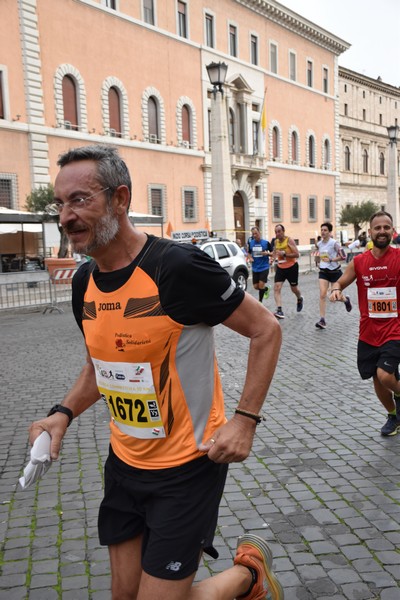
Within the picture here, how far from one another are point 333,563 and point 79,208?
223 cm

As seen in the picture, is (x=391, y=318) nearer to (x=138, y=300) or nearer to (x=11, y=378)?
(x=138, y=300)

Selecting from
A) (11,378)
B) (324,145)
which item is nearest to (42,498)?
(11,378)

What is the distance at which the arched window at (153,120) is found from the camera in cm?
3422

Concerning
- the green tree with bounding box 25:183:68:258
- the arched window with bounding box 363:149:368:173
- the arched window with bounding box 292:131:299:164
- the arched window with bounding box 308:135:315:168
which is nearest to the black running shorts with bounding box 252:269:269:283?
the green tree with bounding box 25:183:68:258

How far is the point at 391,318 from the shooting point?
516 cm

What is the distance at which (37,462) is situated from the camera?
226cm

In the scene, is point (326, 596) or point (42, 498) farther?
point (42, 498)

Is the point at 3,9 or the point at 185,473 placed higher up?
the point at 3,9

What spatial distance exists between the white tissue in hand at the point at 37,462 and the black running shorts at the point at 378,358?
334cm

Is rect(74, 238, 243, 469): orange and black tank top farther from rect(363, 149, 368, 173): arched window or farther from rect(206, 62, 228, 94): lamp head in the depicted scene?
rect(363, 149, 368, 173): arched window

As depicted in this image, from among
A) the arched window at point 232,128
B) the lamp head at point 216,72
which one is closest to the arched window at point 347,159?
the arched window at point 232,128

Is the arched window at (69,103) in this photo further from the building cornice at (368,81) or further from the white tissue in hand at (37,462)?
the building cornice at (368,81)

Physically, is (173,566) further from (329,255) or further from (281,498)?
(329,255)

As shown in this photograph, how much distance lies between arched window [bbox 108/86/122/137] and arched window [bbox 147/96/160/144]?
2296 millimetres
